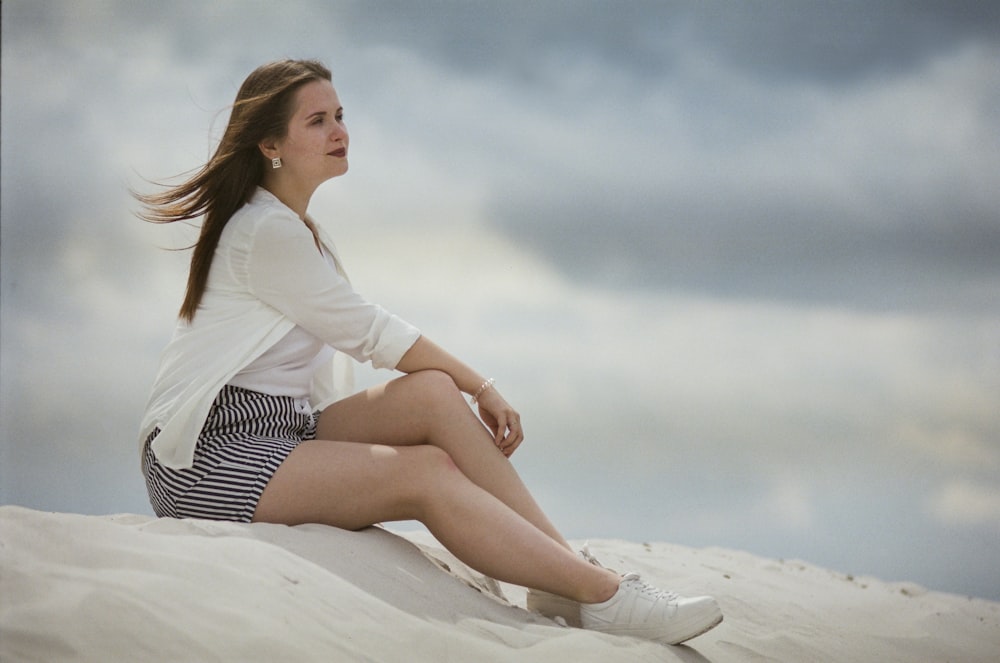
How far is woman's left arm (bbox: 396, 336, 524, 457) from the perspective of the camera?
3166 mm

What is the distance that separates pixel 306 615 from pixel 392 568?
0.55 meters

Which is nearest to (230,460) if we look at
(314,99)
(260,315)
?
(260,315)

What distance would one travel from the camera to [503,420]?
3158 millimetres

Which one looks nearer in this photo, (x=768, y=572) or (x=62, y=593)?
(x=62, y=593)

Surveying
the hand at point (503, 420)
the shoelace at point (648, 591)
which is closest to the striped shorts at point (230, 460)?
the hand at point (503, 420)

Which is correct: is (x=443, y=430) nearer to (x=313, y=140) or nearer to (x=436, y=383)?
(x=436, y=383)

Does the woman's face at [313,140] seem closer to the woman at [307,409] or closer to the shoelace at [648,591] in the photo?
the woman at [307,409]

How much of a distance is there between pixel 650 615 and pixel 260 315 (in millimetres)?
1406

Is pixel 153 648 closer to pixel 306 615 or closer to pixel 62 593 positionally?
pixel 62 593

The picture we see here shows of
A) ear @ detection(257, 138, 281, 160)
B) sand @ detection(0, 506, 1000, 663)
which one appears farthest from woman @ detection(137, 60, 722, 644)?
sand @ detection(0, 506, 1000, 663)

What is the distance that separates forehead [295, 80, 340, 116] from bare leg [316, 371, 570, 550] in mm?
894

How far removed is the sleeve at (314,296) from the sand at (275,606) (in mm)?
558

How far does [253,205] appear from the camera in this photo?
3.20m

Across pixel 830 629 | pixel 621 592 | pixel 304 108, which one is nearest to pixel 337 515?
pixel 621 592
